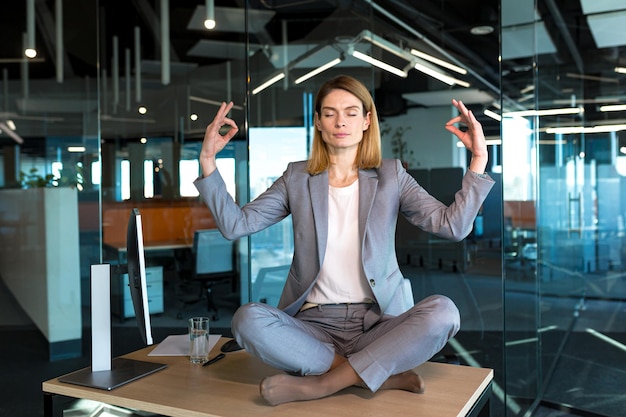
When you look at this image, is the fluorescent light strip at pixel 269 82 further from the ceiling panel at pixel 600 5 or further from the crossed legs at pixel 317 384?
the crossed legs at pixel 317 384

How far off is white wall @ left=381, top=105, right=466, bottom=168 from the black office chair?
5.87 feet

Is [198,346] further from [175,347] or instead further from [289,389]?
[289,389]

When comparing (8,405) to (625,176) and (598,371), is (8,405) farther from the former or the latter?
(625,176)

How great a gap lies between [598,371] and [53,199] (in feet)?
13.9

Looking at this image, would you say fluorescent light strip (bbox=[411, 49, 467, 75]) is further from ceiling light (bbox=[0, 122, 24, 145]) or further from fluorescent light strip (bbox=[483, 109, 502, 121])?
ceiling light (bbox=[0, 122, 24, 145])

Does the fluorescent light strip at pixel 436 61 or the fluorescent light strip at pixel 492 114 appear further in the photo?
the fluorescent light strip at pixel 436 61

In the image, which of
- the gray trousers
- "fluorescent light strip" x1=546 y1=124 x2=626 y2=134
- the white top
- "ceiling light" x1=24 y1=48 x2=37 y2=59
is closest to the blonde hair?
the white top

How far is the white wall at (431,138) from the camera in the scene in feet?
11.6

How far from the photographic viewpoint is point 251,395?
1764mm

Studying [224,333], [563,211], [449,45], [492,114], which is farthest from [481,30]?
[224,333]

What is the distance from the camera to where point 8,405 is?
3.58 metres

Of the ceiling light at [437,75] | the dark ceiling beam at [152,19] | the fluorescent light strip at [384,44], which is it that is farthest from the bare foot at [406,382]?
the dark ceiling beam at [152,19]

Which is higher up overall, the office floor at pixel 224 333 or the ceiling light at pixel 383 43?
the ceiling light at pixel 383 43

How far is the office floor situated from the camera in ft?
11.6
